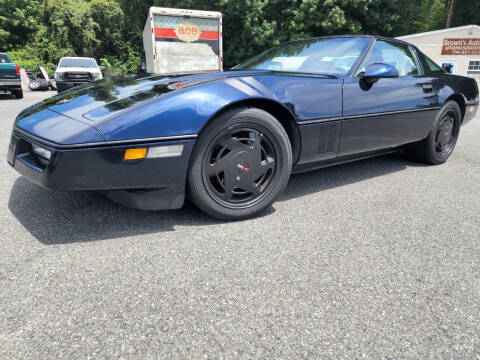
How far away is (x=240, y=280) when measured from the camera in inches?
62.9

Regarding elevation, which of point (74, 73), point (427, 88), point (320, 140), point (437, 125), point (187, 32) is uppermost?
point (187, 32)

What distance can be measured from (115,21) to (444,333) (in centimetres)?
3100

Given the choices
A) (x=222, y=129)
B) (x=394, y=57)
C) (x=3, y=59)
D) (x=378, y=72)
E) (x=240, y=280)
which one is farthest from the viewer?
(x=3, y=59)

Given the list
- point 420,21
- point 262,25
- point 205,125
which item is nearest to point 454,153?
point 205,125

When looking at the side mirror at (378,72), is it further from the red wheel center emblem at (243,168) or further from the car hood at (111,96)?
the red wheel center emblem at (243,168)

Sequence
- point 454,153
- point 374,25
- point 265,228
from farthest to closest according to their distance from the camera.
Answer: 1. point 374,25
2. point 454,153
3. point 265,228

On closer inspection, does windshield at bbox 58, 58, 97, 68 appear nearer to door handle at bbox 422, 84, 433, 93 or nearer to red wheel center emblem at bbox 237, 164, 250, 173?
door handle at bbox 422, 84, 433, 93

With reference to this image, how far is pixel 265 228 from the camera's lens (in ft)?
7.03

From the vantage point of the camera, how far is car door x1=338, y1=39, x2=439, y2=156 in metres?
2.65

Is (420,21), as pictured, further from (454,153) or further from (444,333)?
(444,333)

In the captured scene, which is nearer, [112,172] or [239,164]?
[112,172]

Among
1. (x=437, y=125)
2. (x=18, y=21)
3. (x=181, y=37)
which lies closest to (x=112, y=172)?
(x=437, y=125)

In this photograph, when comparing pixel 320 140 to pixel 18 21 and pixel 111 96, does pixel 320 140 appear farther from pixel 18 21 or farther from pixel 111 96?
pixel 18 21

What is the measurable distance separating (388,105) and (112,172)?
7.22 ft
